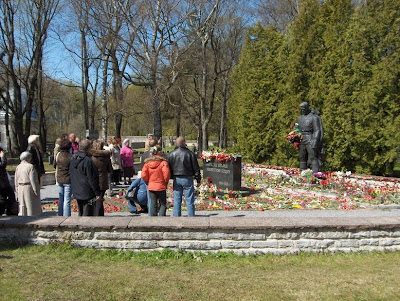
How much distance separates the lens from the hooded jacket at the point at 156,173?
6.87 metres

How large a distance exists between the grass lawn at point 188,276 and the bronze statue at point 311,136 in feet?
23.6

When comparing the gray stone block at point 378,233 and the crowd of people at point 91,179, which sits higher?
the crowd of people at point 91,179

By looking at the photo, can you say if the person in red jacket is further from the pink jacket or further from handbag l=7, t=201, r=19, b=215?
the pink jacket

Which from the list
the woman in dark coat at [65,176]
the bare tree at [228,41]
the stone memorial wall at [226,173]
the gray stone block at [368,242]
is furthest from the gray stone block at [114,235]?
the bare tree at [228,41]

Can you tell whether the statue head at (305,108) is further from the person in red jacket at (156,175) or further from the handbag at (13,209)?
the handbag at (13,209)

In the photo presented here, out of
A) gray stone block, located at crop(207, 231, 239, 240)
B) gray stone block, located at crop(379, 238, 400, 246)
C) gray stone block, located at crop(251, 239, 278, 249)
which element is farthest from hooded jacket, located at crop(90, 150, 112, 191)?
gray stone block, located at crop(379, 238, 400, 246)

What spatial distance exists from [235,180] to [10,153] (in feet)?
91.1

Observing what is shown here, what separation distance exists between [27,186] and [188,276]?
4055 millimetres

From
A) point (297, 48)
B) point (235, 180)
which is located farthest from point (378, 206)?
point (297, 48)

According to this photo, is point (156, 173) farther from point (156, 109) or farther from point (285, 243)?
point (156, 109)

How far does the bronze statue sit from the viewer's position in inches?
487

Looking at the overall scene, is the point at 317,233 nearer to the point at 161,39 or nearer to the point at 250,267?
the point at 250,267

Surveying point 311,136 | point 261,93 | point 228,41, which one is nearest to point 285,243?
point 311,136

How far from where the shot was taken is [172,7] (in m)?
17.8
